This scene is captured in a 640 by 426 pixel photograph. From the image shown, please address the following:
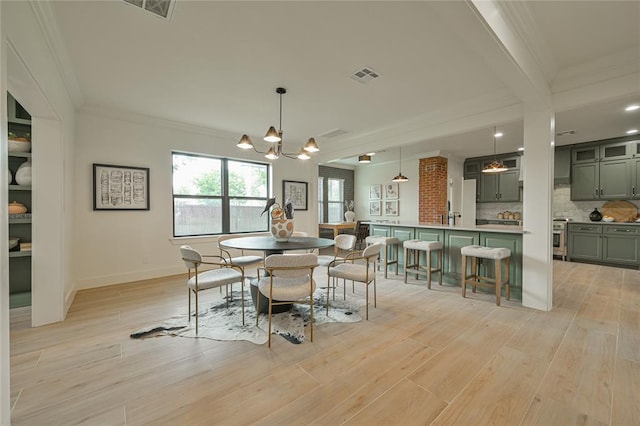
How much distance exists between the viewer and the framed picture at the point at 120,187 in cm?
402

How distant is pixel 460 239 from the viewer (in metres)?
4.09

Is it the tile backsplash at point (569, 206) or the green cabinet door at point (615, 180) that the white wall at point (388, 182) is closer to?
the tile backsplash at point (569, 206)

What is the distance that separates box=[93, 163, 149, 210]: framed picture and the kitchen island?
4.12m

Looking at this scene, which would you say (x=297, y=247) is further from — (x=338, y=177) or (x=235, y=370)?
(x=338, y=177)

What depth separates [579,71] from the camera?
2828 millimetres

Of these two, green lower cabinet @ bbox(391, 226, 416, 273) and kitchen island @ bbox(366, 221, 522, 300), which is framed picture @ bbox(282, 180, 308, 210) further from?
green lower cabinet @ bbox(391, 226, 416, 273)

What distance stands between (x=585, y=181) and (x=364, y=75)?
5994mm

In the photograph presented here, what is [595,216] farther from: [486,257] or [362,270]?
[362,270]

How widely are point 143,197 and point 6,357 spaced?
11.5 ft

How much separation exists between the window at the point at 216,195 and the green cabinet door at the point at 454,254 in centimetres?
364

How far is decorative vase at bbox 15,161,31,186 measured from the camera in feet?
10.1

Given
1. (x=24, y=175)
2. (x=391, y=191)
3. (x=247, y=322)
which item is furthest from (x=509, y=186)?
(x=24, y=175)

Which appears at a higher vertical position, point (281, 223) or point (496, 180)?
point (496, 180)

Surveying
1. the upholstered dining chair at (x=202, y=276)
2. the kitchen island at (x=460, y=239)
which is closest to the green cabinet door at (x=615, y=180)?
the kitchen island at (x=460, y=239)
